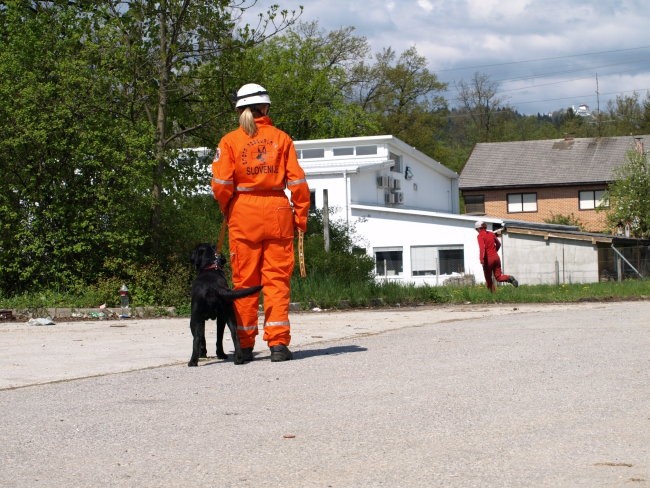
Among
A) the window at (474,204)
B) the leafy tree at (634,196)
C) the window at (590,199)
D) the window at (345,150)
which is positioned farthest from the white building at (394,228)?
the window at (590,199)

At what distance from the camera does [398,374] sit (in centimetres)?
899

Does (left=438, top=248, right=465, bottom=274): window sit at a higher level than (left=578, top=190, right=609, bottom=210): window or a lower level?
lower

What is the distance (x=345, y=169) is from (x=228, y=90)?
22.3 metres

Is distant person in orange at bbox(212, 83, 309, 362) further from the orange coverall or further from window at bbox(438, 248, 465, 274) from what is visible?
window at bbox(438, 248, 465, 274)

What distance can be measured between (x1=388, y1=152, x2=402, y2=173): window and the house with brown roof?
800 inches

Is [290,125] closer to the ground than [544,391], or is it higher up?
higher up

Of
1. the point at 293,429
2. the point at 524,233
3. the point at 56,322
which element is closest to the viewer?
the point at 293,429

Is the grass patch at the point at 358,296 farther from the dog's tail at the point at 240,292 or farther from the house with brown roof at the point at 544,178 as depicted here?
the house with brown roof at the point at 544,178

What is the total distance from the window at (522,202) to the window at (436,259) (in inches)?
1142

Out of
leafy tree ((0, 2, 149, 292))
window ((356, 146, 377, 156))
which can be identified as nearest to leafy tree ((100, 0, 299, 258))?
leafy tree ((0, 2, 149, 292))

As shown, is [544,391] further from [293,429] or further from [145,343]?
[145,343]

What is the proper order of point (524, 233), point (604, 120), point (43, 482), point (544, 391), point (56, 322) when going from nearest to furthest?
point (43, 482), point (544, 391), point (56, 322), point (524, 233), point (604, 120)

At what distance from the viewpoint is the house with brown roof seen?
72.6 m

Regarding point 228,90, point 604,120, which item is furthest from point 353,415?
point 604,120
